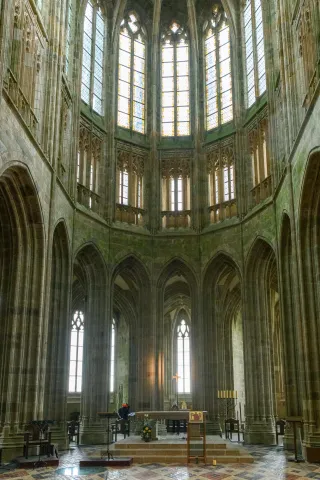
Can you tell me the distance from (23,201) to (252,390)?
12.3m

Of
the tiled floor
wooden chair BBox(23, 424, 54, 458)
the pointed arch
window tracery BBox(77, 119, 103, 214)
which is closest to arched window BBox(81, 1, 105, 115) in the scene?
window tracery BBox(77, 119, 103, 214)

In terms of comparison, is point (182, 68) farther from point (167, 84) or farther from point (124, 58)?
point (124, 58)

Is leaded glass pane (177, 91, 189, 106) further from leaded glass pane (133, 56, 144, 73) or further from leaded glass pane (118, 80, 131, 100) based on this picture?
leaded glass pane (118, 80, 131, 100)

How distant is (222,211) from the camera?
25.4 metres

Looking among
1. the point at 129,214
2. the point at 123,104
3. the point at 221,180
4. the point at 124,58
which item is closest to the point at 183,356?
the point at 129,214

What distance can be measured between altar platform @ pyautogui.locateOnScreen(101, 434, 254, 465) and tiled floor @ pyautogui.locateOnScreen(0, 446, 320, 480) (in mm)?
668

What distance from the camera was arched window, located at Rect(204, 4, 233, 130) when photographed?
27047 millimetres

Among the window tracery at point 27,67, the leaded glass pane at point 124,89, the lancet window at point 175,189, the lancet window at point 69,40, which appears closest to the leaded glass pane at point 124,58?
the leaded glass pane at point 124,89

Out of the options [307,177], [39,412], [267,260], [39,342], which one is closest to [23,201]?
[39,342]

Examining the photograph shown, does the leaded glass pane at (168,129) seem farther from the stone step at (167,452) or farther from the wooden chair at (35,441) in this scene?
the wooden chair at (35,441)

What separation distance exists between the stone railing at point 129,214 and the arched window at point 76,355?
10.4m

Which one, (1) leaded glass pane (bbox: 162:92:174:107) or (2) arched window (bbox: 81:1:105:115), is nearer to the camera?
(2) arched window (bbox: 81:1:105:115)

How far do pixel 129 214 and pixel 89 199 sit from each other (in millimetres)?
2671

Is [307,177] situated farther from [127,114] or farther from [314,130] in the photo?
[127,114]
